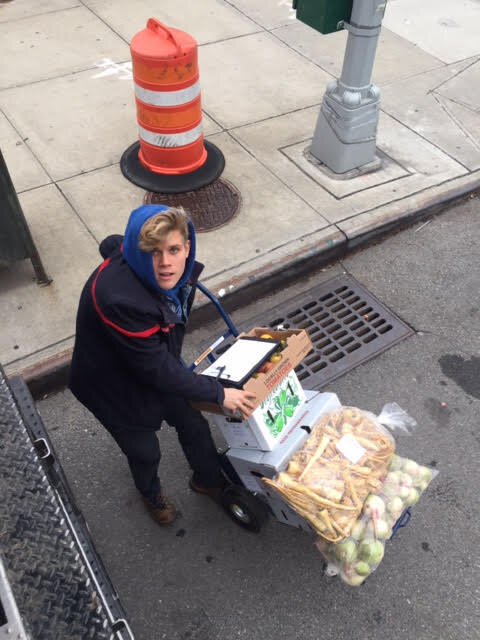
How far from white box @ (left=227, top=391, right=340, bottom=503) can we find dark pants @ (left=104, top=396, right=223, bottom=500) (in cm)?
21

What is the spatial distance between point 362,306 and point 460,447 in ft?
4.67

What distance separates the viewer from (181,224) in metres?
2.31

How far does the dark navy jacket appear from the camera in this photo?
2314 millimetres

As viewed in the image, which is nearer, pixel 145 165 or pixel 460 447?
pixel 460 447

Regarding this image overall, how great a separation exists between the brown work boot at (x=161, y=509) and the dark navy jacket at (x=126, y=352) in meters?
0.67

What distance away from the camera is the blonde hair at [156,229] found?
221 cm

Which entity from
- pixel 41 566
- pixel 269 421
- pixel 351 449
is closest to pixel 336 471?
pixel 351 449

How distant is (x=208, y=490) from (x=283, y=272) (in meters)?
2.07

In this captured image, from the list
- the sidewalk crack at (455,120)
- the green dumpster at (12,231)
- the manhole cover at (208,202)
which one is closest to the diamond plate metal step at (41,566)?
the green dumpster at (12,231)

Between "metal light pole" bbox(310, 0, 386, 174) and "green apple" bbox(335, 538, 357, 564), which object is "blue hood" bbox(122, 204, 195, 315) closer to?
"green apple" bbox(335, 538, 357, 564)

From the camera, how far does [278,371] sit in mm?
2674

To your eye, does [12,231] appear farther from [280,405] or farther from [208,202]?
[280,405]

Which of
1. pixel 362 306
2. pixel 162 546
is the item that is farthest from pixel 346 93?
pixel 162 546

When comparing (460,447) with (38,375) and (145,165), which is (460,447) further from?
(145,165)
